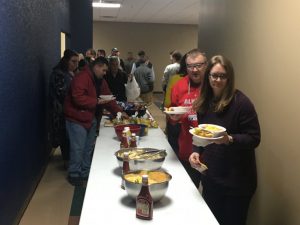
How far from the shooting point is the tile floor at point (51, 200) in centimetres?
303

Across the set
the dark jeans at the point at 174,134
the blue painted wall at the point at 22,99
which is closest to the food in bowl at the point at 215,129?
the dark jeans at the point at 174,134

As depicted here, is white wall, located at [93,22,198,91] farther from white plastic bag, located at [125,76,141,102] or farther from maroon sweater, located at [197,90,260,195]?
maroon sweater, located at [197,90,260,195]

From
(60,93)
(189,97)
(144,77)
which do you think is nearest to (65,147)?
(60,93)

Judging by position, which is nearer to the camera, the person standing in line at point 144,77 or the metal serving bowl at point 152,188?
the metal serving bowl at point 152,188

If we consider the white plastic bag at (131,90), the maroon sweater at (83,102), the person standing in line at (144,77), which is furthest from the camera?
the person standing in line at (144,77)

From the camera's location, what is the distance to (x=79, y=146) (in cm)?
376

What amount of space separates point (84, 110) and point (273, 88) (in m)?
1.95

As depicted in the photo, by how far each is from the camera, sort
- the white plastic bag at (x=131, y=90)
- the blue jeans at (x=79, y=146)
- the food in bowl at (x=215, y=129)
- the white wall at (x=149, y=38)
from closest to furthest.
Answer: the food in bowl at (x=215, y=129) → the blue jeans at (x=79, y=146) → the white plastic bag at (x=131, y=90) → the white wall at (x=149, y=38)

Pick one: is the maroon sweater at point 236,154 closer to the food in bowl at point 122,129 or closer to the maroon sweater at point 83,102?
the food in bowl at point 122,129

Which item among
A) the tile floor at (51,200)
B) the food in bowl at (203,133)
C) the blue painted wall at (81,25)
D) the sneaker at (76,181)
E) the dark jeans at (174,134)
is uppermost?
the blue painted wall at (81,25)

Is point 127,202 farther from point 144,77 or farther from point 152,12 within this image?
point 152,12

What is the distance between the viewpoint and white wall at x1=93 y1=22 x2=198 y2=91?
516 inches

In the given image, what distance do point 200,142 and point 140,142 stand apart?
0.90 meters

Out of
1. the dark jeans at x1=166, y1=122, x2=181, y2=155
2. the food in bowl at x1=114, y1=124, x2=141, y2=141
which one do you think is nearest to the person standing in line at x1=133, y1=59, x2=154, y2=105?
the dark jeans at x1=166, y1=122, x2=181, y2=155
